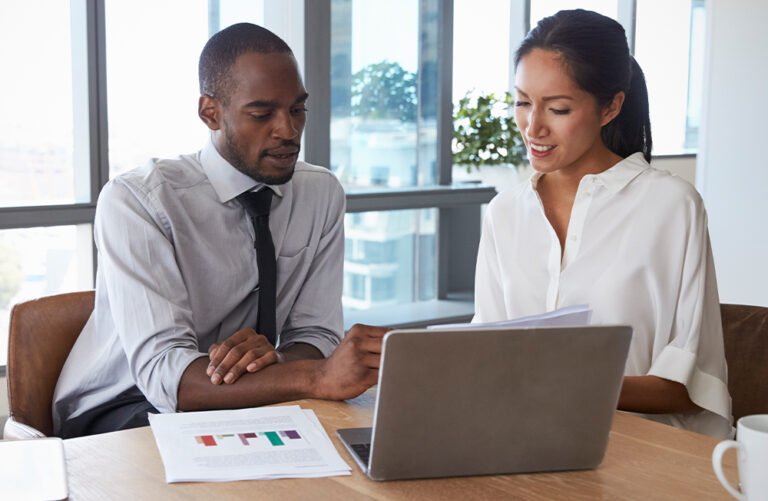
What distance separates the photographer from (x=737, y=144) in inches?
177

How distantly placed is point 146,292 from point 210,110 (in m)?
0.48

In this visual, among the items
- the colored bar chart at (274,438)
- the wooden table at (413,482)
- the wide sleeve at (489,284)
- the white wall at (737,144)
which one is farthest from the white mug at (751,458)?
the white wall at (737,144)

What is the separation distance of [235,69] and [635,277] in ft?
3.14

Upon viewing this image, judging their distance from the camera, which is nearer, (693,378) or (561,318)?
(561,318)

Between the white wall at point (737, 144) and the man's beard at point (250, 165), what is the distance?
128 inches

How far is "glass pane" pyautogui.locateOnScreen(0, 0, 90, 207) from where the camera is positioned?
3350 millimetres

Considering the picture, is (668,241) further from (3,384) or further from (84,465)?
(3,384)

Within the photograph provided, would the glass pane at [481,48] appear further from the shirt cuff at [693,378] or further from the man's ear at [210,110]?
the shirt cuff at [693,378]

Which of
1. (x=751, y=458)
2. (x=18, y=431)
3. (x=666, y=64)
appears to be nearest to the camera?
(x=751, y=458)

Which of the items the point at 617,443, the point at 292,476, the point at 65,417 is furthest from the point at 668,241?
the point at 65,417

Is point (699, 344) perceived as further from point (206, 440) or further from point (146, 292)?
point (146, 292)

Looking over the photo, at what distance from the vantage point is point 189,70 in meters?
3.81

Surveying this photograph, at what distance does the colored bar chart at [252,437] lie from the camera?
120 centimetres

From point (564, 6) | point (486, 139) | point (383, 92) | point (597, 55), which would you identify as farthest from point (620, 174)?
point (564, 6)
